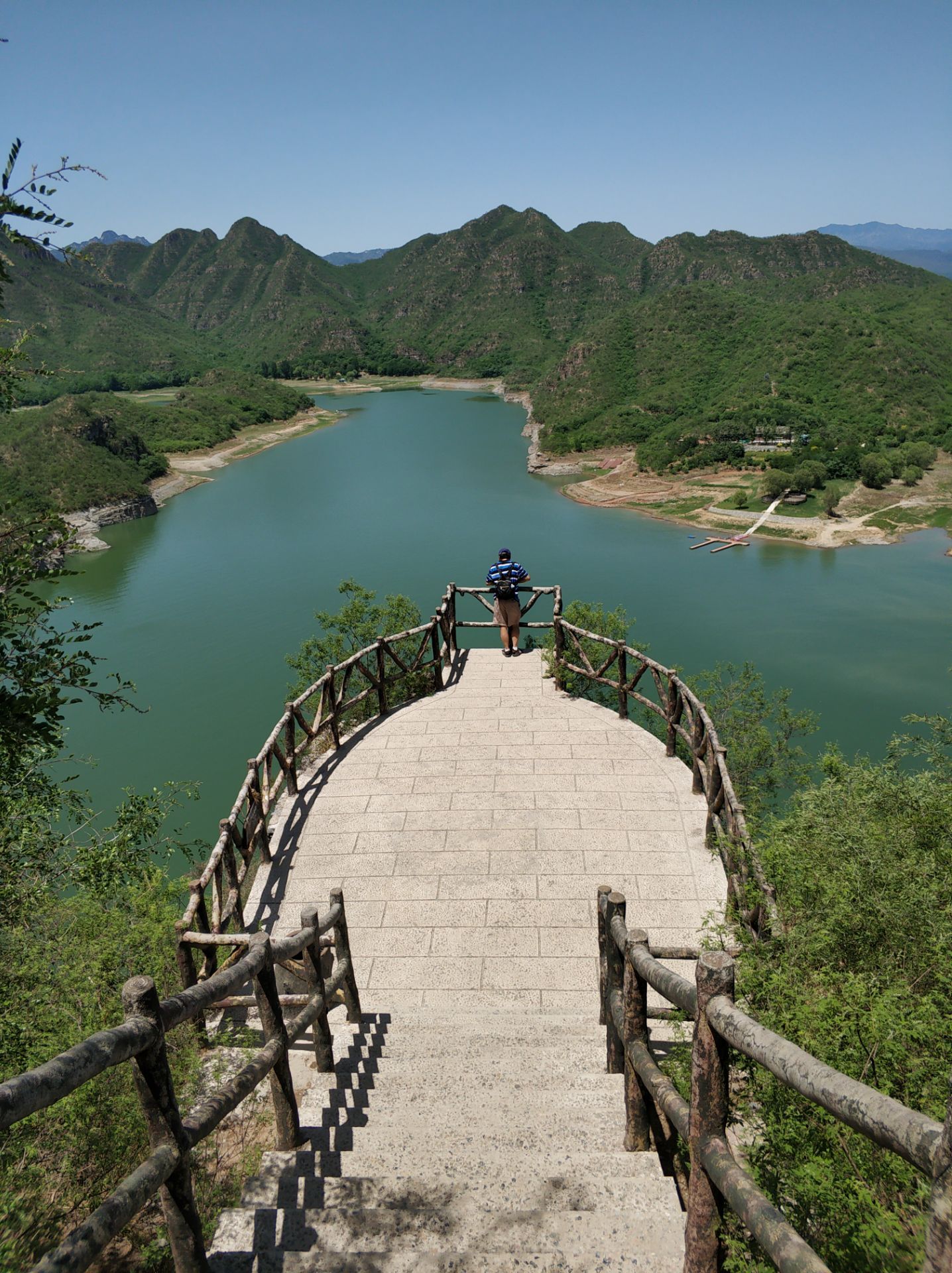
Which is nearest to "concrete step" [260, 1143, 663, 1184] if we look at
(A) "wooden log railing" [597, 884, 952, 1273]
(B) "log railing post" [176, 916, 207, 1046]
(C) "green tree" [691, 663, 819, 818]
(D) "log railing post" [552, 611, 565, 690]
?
(A) "wooden log railing" [597, 884, 952, 1273]

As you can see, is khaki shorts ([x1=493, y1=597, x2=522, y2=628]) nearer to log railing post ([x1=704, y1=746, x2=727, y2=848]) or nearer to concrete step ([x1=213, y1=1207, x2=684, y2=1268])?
log railing post ([x1=704, y1=746, x2=727, y2=848])

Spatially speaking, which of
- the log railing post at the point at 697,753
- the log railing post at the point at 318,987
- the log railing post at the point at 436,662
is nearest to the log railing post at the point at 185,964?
the log railing post at the point at 318,987

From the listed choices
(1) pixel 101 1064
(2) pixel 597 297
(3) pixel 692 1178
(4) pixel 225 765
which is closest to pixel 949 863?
(3) pixel 692 1178

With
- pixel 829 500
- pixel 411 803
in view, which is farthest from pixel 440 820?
pixel 829 500

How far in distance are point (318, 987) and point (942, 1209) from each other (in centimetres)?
321

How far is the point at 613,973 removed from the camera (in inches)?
140

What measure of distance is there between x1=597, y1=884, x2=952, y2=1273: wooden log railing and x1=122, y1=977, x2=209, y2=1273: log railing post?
1434mm

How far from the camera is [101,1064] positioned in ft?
5.90

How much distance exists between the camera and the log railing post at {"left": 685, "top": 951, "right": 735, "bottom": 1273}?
6.68ft

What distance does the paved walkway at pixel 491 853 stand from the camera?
220 inches

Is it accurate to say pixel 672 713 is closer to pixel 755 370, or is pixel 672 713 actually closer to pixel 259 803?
pixel 259 803

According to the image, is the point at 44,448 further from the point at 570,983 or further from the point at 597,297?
the point at 597,297

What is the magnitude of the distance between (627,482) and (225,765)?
41.4m

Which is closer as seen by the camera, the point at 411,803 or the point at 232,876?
the point at 232,876
